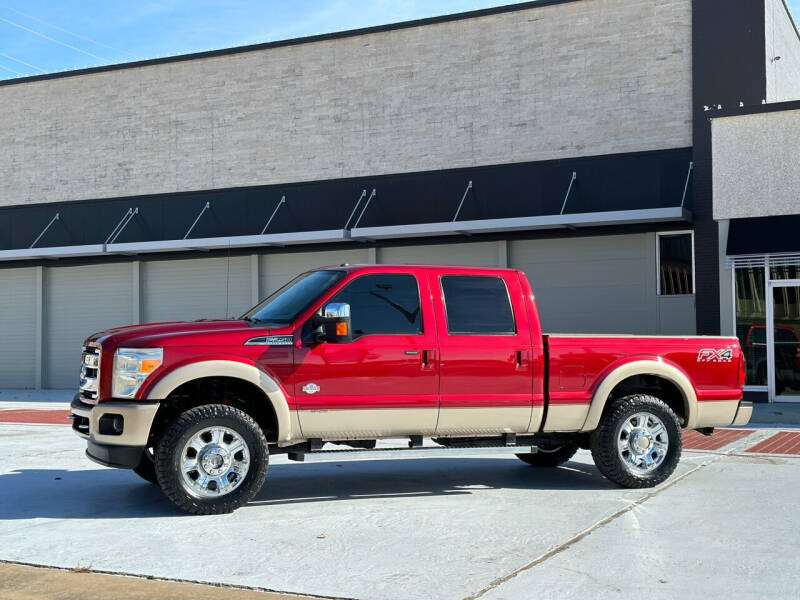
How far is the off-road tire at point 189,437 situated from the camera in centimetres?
764

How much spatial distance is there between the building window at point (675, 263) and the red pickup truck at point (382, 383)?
10.8 m

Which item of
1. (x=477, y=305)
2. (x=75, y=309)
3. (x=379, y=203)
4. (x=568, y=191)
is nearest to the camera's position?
(x=477, y=305)

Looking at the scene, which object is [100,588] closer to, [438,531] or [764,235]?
[438,531]

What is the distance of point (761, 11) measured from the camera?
19.7 meters

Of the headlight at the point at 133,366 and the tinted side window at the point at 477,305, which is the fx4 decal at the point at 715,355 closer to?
the tinted side window at the point at 477,305

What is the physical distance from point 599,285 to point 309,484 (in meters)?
12.7

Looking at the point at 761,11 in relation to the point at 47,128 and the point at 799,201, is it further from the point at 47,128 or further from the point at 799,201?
the point at 47,128

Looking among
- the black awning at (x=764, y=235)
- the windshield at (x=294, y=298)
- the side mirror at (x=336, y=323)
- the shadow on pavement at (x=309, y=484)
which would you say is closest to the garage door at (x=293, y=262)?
the black awning at (x=764, y=235)

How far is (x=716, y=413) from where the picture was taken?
31.0 ft

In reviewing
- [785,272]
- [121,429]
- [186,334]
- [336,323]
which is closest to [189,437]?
[121,429]

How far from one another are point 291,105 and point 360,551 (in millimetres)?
19178

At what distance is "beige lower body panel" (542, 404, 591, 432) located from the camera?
884 centimetres

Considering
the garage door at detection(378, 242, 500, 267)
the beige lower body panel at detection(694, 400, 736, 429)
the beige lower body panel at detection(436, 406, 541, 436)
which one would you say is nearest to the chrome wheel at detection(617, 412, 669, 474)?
the beige lower body panel at detection(694, 400, 736, 429)

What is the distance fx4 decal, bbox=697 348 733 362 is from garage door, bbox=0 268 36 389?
2229 cm
